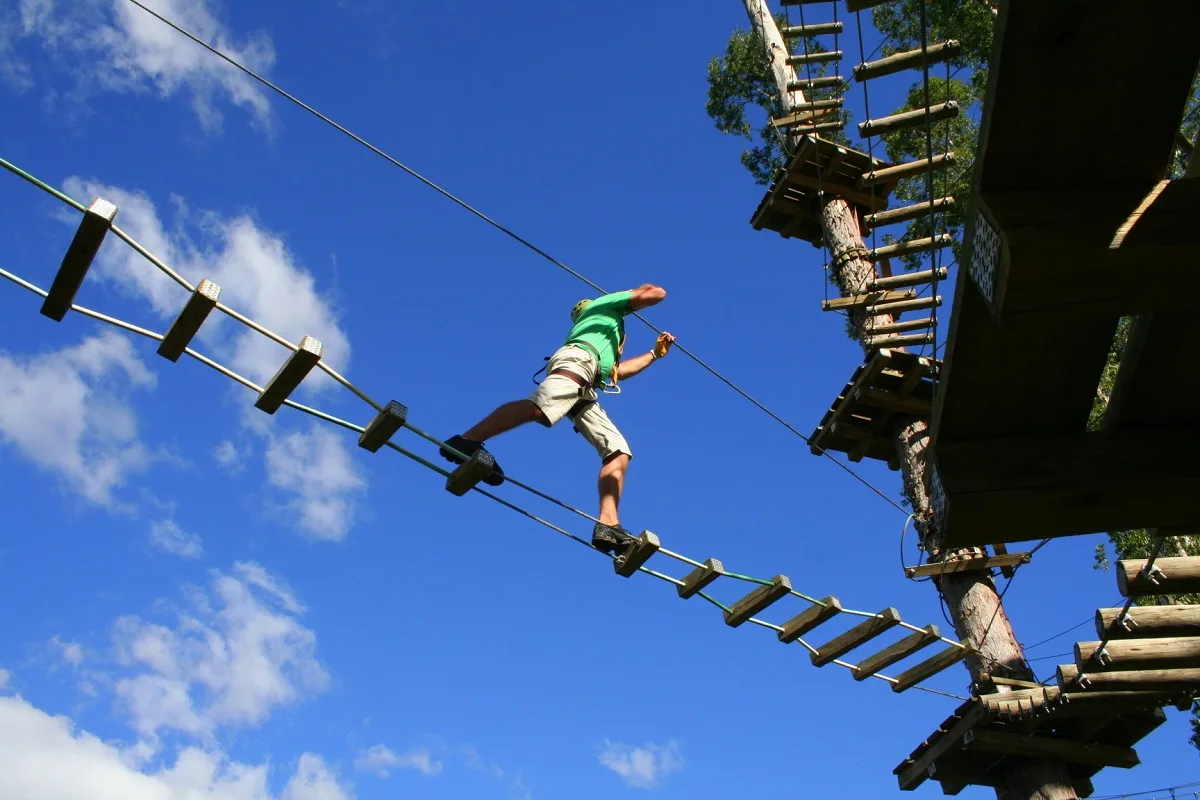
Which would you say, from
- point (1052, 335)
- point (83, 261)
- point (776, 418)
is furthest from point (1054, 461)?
point (776, 418)

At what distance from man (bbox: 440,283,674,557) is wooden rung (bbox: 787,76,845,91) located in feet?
8.95

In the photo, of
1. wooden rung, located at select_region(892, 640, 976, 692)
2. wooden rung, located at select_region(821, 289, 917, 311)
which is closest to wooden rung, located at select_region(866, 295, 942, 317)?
wooden rung, located at select_region(821, 289, 917, 311)

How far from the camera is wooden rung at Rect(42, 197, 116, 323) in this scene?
3.55 metres

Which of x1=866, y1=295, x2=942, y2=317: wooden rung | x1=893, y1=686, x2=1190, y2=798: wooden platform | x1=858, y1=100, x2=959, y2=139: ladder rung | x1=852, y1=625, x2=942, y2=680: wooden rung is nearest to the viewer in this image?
x1=893, y1=686, x2=1190, y2=798: wooden platform

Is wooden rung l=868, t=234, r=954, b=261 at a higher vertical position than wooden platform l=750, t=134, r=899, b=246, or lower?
lower

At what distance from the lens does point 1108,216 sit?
225 centimetres

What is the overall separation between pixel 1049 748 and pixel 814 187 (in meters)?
4.44

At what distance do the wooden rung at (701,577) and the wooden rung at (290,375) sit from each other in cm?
215

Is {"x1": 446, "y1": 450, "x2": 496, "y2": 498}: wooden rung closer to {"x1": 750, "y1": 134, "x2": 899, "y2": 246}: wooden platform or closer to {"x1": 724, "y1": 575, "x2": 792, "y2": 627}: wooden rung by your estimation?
{"x1": 724, "y1": 575, "x2": 792, "y2": 627}: wooden rung

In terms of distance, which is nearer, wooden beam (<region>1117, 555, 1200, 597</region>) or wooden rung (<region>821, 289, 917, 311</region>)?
wooden beam (<region>1117, 555, 1200, 597</region>)

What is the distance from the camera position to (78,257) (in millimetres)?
3684

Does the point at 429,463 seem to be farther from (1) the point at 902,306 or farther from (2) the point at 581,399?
(1) the point at 902,306

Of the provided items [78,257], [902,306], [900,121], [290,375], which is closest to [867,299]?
[902,306]

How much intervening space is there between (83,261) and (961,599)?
196 inches
